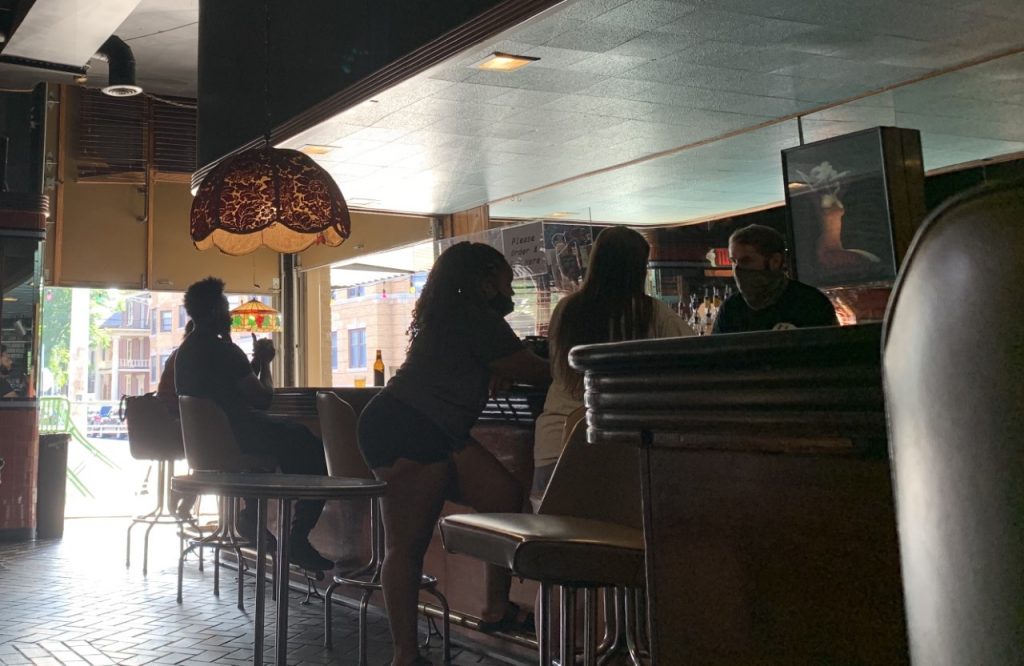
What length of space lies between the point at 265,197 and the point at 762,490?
3.91 m

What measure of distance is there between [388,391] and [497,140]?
13.4ft

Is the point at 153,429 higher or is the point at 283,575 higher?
the point at 153,429

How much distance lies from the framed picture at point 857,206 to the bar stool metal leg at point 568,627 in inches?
149

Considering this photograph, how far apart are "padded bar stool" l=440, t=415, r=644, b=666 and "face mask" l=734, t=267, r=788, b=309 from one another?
1.55 metres

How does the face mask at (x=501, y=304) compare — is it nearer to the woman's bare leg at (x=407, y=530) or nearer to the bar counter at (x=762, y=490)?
the woman's bare leg at (x=407, y=530)

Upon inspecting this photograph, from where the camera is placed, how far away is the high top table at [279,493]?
7.42 ft

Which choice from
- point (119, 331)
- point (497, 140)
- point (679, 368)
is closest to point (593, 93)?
point (497, 140)

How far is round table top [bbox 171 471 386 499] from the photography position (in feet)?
7.39

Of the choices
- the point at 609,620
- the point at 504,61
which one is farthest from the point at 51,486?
the point at 609,620

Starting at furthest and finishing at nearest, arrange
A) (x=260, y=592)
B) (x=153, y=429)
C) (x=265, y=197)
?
(x=153, y=429) → (x=265, y=197) → (x=260, y=592)

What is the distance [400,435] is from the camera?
9.05 ft

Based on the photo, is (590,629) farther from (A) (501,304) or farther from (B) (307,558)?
(B) (307,558)

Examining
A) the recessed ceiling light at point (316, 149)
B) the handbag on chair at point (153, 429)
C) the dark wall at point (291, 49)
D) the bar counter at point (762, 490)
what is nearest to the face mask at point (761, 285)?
the dark wall at point (291, 49)

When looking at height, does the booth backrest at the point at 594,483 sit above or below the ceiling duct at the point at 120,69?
below
